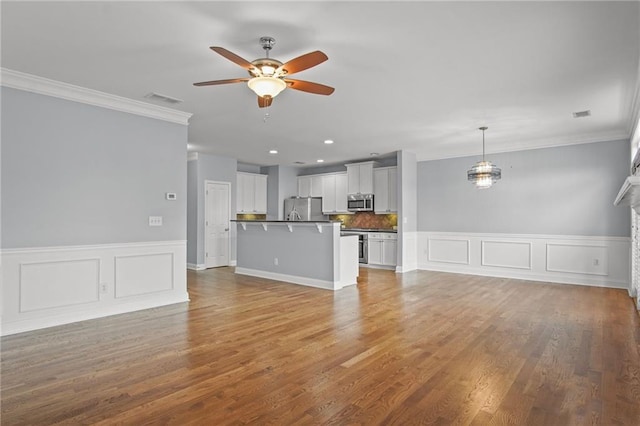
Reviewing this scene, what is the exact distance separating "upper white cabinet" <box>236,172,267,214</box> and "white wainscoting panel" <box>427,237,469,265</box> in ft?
15.2

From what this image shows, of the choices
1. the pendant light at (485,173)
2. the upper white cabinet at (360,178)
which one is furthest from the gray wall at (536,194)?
the pendant light at (485,173)

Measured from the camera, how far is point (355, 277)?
661cm

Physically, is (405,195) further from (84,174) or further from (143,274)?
(84,174)

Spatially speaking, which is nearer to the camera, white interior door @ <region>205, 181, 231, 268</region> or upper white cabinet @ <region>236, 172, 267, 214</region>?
white interior door @ <region>205, 181, 231, 268</region>

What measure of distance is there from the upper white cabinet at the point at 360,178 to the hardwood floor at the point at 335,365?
4.17m

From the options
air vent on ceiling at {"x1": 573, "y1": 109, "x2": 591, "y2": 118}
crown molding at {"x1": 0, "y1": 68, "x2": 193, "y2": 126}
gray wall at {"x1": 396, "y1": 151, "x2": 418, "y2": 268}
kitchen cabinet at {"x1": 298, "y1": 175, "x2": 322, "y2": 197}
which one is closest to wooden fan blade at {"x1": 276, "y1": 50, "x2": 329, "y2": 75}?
crown molding at {"x1": 0, "y1": 68, "x2": 193, "y2": 126}

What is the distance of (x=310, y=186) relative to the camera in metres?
10.3

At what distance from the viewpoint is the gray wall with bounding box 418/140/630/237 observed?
6280mm

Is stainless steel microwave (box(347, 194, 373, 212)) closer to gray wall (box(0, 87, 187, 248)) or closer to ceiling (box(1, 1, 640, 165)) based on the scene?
ceiling (box(1, 1, 640, 165))

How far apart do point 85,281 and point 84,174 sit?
49.5 inches

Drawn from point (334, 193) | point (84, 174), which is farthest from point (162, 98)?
point (334, 193)

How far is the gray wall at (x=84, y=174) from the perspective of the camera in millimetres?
3812

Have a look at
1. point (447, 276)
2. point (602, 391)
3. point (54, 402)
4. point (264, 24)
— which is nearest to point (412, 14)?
point (264, 24)

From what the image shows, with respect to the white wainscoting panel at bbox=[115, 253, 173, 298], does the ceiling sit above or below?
above
